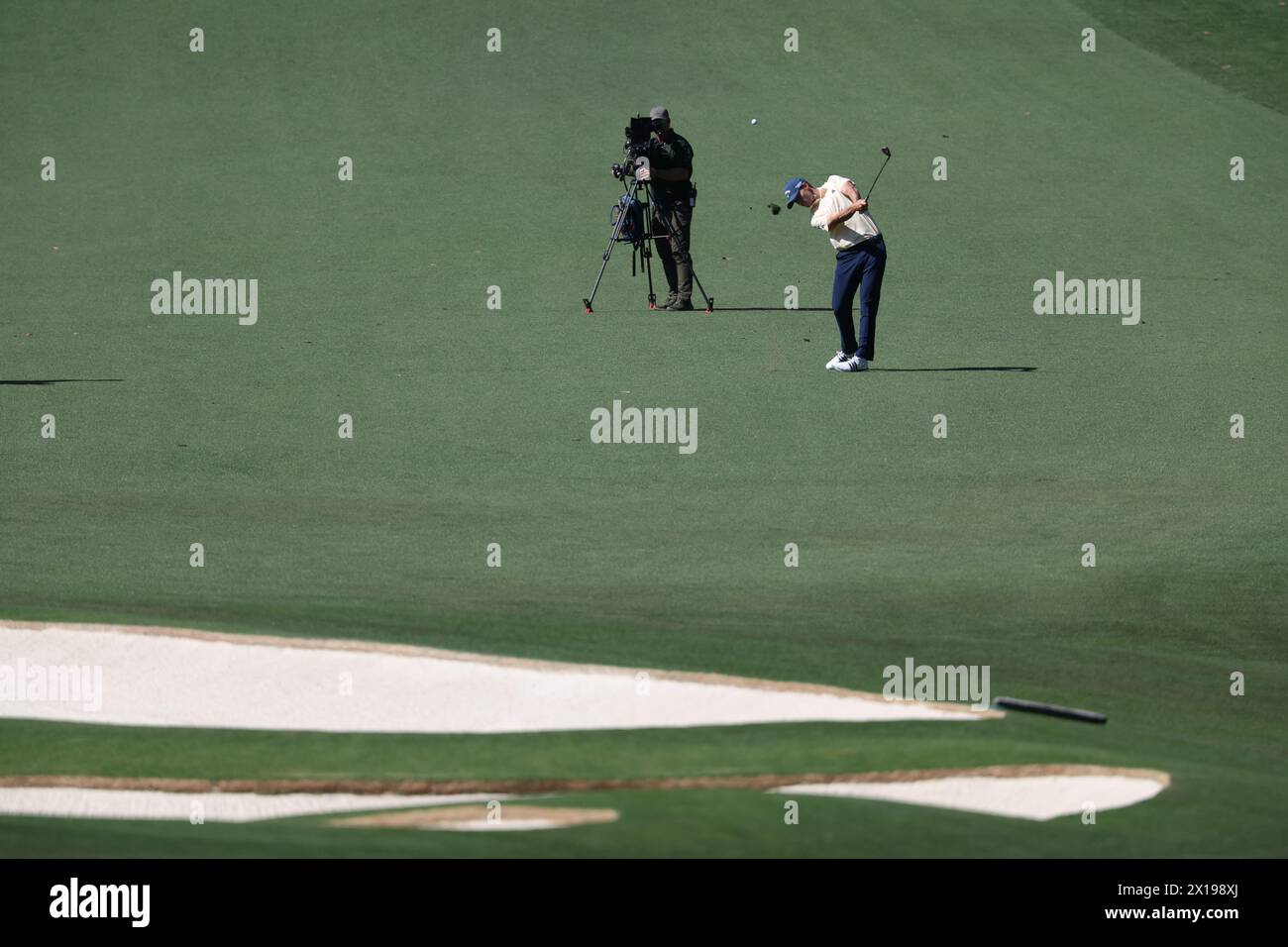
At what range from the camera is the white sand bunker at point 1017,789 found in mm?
7000

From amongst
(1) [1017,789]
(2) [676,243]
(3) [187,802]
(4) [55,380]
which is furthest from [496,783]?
(2) [676,243]

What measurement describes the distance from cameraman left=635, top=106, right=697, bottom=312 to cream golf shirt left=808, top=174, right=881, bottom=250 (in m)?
2.77

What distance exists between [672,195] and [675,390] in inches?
155

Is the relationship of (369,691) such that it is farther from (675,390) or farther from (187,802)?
(675,390)

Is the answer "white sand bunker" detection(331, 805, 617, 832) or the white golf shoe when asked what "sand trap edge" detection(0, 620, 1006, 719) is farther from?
the white golf shoe

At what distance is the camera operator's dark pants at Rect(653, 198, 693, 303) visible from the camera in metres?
→ 19.5

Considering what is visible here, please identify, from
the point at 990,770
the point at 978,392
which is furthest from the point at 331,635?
the point at 978,392

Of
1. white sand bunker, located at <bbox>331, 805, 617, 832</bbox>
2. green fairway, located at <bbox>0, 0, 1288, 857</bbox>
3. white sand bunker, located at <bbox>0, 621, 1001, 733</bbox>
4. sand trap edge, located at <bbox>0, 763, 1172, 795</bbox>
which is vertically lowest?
white sand bunker, located at <bbox>331, 805, 617, 832</bbox>

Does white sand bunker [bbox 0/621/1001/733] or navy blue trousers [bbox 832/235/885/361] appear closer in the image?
white sand bunker [bbox 0/621/1001/733]

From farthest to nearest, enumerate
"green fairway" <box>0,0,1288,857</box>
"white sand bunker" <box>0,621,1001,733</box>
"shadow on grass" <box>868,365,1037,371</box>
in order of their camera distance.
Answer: "shadow on grass" <box>868,365,1037,371</box> < "white sand bunker" <box>0,621,1001,733</box> < "green fairway" <box>0,0,1288,857</box>

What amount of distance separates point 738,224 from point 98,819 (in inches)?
699

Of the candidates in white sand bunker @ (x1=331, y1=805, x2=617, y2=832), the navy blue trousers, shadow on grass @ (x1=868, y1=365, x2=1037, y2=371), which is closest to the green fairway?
shadow on grass @ (x1=868, y1=365, x2=1037, y2=371)

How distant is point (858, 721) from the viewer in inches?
325

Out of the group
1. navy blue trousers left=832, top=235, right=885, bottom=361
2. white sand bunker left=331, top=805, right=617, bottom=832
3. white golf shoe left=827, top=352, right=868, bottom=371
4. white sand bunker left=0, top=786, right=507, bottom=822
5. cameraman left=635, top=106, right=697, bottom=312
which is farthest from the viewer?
cameraman left=635, top=106, right=697, bottom=312
